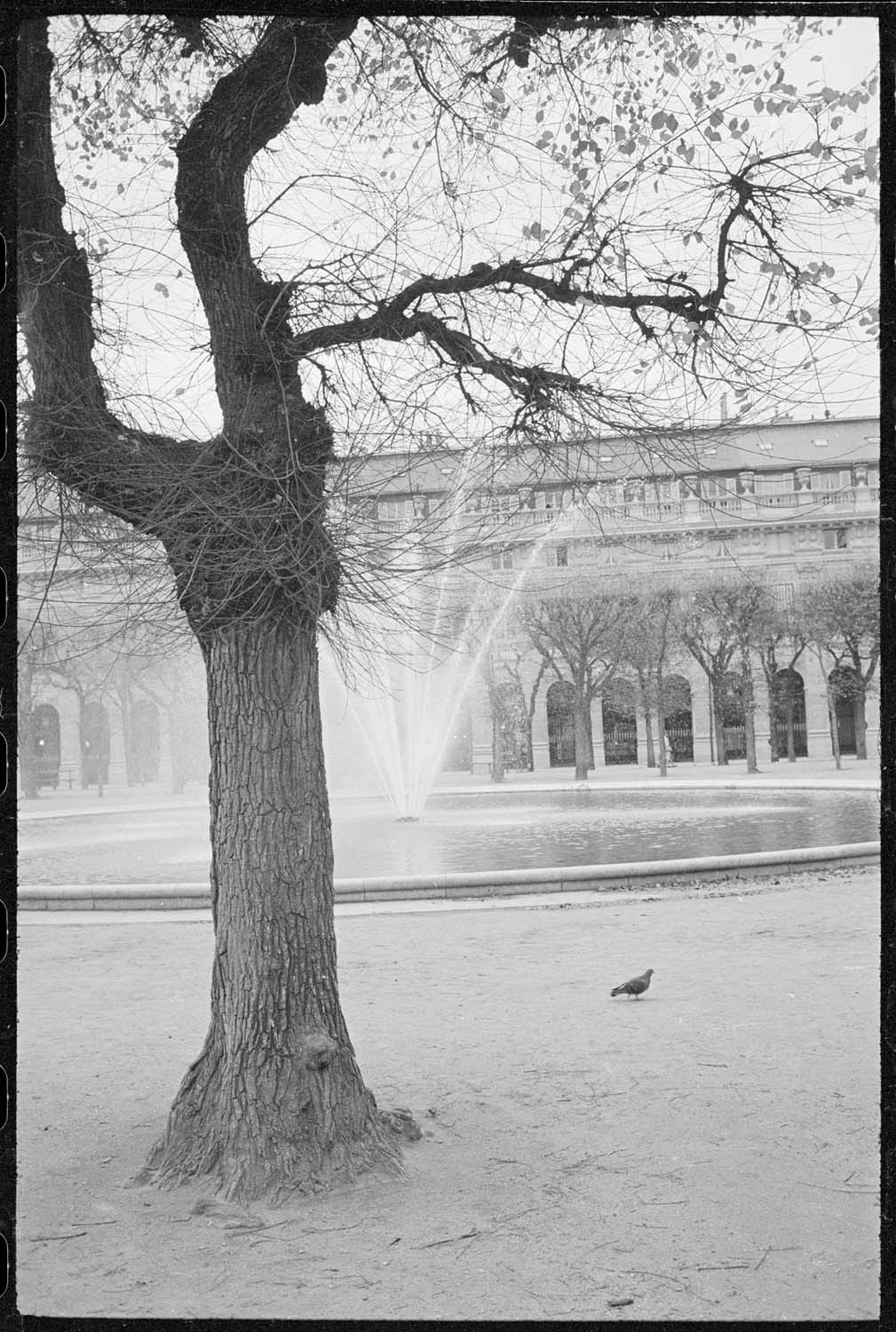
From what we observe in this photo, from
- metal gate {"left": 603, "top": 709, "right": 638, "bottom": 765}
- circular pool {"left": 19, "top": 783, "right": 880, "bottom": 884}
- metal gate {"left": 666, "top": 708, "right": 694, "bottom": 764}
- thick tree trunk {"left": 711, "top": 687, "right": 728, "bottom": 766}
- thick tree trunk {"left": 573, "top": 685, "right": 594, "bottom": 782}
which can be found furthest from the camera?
metal gate {"left": 603, "top": 709, "right": 638, "bottom": 765}

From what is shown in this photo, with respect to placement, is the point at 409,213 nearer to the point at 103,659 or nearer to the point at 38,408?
the point at 38,408

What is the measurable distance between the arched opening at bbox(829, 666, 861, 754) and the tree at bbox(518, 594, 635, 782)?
23.6 ft

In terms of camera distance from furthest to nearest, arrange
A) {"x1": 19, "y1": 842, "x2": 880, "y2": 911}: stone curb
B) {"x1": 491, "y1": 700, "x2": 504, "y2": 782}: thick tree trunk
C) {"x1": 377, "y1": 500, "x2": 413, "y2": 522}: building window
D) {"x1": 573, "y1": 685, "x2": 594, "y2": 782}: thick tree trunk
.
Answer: {"x1": 491, "y1": 700, "x2": 504, "y2": 782}: thick tree trunk → {"x1": 573, "y1": 685, "x2": 594, "y2": 782}: thick tree trunk → {"x1": 19, "y1": 842, "x2": 880, "y2": 911}: stone curb → {"x1": 377, "y1": 500, "x2": 413, "y2": 522}: building window

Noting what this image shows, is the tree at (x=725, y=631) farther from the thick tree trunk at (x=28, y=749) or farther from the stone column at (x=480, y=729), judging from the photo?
the thick tree trunk at (x=28, y=749)

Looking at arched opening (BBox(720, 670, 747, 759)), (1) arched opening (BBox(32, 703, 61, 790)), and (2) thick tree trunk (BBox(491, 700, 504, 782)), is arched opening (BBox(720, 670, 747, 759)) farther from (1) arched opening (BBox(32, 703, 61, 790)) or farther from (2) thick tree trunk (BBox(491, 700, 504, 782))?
(1) arched opening (BBox(32, 703, 61, 790))

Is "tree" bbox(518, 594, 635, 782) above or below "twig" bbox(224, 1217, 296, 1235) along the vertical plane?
above

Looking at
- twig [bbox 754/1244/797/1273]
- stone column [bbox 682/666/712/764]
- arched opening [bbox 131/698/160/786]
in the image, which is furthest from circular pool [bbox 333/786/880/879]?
arched opening [bbox 131/698/160/786]

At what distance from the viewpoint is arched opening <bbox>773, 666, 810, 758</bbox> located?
44.2 m

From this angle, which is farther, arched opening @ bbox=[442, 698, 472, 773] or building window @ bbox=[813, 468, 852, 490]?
arched opening @ bbox=[442, 698, 472, 773]

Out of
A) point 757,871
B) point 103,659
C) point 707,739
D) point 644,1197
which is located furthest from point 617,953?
point 707,739

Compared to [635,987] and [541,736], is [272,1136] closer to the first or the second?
[635,987]

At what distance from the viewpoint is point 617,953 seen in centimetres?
1088

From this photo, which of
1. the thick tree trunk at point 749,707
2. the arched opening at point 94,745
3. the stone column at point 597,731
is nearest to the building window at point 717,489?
the thick tree trunk at point 749,707

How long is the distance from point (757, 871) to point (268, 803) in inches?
416
